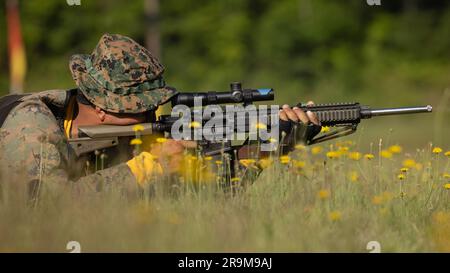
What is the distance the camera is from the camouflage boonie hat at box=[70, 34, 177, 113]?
5598 millimetres

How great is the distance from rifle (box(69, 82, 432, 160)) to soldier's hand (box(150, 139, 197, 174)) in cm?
15

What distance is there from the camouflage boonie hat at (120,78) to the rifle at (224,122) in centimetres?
16

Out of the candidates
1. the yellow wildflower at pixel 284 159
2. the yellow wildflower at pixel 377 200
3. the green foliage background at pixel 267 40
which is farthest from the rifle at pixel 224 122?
the green foliage background at pixel 267 40

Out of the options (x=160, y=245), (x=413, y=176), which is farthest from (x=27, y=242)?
(x=413, y=176)

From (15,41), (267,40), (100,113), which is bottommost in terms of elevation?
(100,113)

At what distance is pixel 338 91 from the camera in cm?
2280

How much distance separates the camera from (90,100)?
560 centimetres

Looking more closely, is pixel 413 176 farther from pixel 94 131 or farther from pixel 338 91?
pixel 338 91

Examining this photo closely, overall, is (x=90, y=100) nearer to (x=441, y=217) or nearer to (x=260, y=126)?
(x=260, y=126)

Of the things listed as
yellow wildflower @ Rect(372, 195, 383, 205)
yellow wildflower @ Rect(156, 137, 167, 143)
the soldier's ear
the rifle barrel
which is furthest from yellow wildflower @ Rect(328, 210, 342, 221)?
the soldier's ear

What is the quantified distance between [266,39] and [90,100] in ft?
66.8

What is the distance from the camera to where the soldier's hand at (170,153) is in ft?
18.2

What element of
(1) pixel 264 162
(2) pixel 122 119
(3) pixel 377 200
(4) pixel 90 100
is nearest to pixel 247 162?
(1) pixel 264 162

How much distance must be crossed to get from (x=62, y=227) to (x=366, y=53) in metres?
21.9
